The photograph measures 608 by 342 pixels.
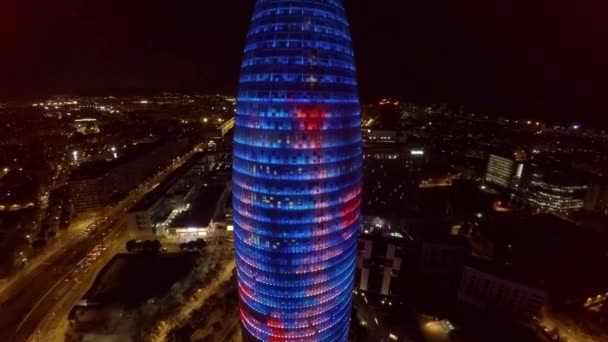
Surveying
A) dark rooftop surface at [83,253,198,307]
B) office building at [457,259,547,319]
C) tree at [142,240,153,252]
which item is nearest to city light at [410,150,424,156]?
office building at [457,259,547,319]

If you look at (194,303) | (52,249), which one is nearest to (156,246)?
(194,303)

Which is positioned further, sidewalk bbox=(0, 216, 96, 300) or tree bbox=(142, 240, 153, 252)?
tree bbox=(142, 240, 153, 252)

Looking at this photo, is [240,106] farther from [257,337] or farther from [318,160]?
[257,337]

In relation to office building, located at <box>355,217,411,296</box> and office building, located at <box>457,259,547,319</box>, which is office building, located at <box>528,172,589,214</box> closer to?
office building, located at <box>457,259,547,319</box>

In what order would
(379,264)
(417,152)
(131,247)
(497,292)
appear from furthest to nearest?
(417,152)
(131,247)
(379,264)
(497,292)

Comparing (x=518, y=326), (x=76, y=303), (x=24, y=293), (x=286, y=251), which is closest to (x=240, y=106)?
(x=286, y=251)

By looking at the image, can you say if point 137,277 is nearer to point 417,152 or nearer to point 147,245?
point 147,245
